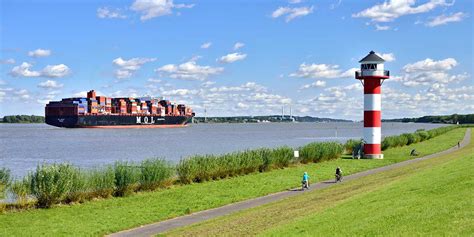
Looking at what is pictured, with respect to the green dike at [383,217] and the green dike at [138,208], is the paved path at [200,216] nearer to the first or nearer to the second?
the green dike at [138,208]

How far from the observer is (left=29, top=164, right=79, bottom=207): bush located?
1998 cm

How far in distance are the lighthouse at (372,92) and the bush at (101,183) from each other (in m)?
24.0

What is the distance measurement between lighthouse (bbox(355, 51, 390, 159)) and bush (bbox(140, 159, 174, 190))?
20540 mm

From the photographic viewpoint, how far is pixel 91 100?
132m

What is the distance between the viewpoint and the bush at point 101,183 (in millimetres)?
22125

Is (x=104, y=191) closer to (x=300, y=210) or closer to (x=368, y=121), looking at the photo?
(x=300, y=210)

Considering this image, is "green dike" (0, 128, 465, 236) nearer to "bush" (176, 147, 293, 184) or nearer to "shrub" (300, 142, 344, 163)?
"bush" (176, 147, 293, 184)

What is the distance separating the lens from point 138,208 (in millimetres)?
19797

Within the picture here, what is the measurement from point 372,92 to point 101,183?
81.7 feet

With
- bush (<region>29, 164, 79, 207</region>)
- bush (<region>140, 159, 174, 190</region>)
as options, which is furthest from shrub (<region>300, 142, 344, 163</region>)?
bush (<region>29, 164, 79, 207</region>)

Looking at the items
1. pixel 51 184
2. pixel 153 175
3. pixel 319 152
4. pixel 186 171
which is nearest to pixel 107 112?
pixel 319 152

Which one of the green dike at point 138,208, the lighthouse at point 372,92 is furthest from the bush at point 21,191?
the lighthouse at point 372,92

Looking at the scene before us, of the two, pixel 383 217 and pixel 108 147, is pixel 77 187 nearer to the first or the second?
pixel 383 217

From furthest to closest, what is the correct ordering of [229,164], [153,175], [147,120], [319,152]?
1. [147,120]
2. [319,152]
3. [229,164]
4. [153,175]
